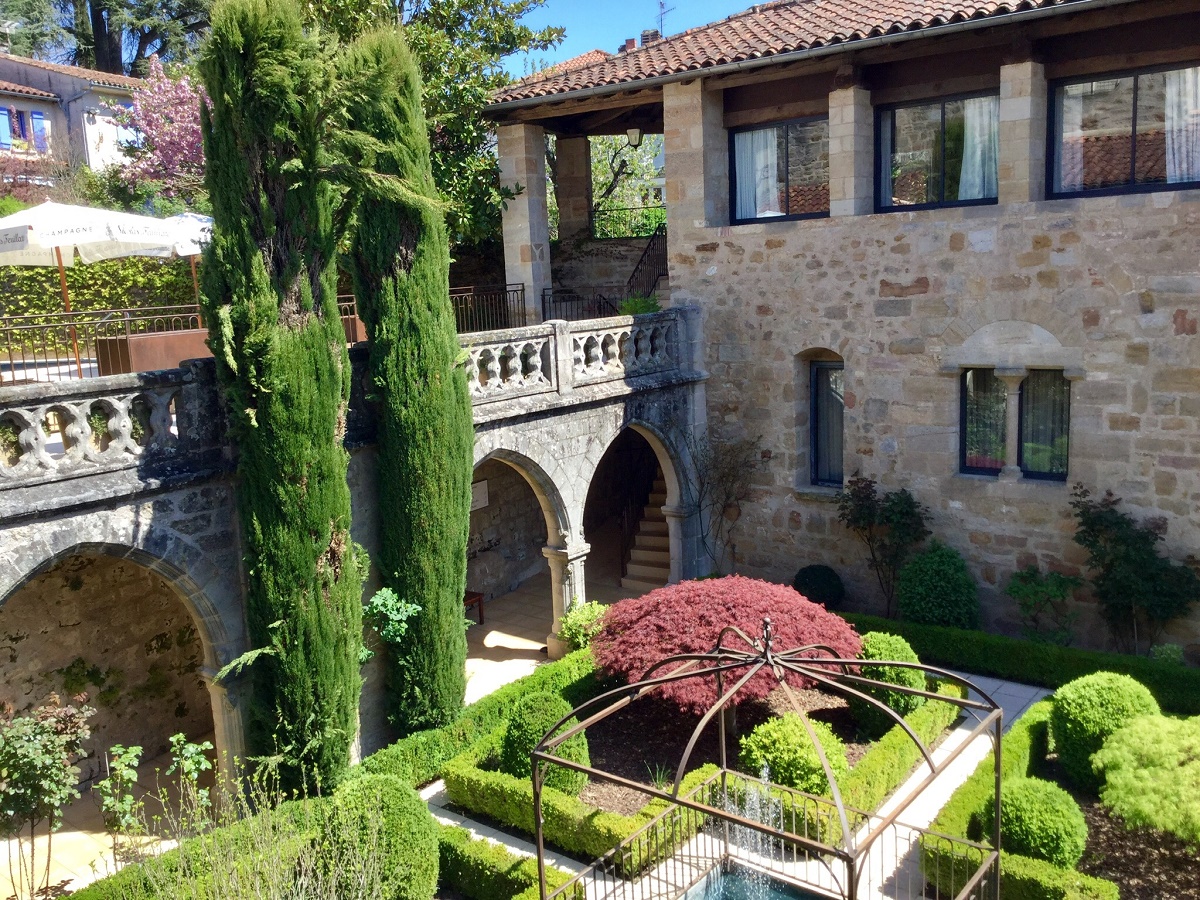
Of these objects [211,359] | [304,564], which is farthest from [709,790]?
[211,359]

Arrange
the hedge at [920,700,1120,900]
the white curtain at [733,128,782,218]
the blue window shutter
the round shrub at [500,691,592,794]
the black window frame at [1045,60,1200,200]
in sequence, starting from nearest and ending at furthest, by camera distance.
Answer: the hedge at [920,700,1120,900], the round shrub at [500,691,592,794], the black window frame at [1045,60,1200,200], the white curtain at [733,128,782,218], the blue window shutter

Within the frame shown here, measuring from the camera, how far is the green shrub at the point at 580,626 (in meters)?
14.1

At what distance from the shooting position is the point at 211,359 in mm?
9688

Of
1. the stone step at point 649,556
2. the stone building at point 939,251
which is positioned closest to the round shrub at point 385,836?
the stone building at point 939,251

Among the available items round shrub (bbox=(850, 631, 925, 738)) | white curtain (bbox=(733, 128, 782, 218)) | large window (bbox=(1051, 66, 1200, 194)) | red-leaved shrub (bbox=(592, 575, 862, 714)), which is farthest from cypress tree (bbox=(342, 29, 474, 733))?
large window (bbox=(1051, 66, 1200, 194))

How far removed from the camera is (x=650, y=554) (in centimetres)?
1764

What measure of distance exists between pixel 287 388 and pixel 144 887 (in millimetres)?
4403

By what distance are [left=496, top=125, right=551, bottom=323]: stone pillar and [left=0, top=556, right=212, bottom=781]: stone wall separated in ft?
25.8

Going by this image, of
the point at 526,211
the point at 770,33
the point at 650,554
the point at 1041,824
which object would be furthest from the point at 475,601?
the point at 770,33

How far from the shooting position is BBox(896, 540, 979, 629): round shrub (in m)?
14.0

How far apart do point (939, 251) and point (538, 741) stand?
8476 millimetres

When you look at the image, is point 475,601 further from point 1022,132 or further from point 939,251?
point 1022,132

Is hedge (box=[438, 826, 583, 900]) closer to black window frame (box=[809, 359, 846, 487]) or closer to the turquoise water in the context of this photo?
the turquoise water

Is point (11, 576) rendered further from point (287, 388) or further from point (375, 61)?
point (375, 61)
